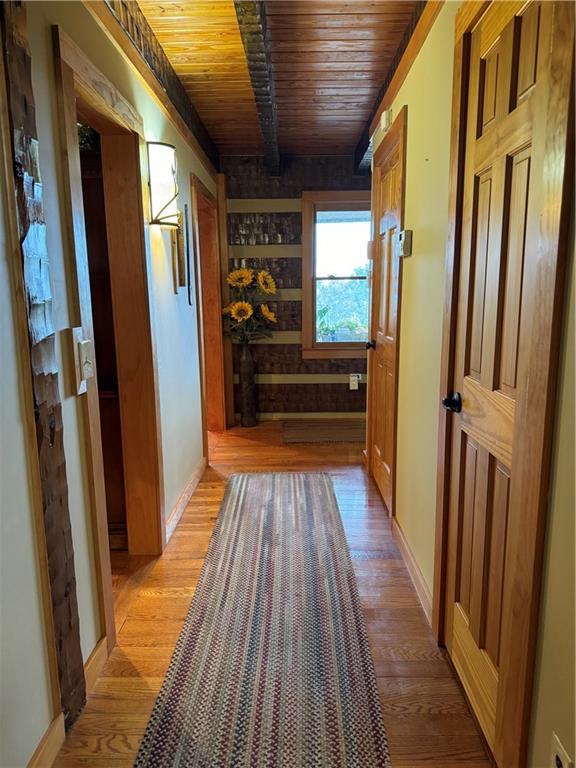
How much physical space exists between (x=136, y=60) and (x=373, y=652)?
2625 mm

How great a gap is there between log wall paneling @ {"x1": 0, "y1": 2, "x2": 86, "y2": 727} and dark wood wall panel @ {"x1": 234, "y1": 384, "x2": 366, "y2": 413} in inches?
135

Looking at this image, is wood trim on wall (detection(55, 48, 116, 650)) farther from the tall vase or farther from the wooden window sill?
the wooden window sill

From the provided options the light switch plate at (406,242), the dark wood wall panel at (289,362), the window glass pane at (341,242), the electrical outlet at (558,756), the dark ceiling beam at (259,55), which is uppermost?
the dark ceiling beam at (259,55)

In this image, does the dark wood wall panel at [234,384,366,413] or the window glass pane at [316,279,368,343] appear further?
the dark wood wall panel at [234,384,366,413]

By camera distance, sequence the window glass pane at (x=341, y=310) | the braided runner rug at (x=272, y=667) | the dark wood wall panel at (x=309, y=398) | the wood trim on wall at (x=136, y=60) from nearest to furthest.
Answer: the braided runner rug at (x=272, y=667)
the wood trim on wall at (x=136, y=60)
the window glass pane at (x=341, y=310)
the dark wood wall panel at (x=309, y=398)

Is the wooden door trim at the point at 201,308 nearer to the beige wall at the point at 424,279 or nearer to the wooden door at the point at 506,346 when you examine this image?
the beige wall at the point at 424,279

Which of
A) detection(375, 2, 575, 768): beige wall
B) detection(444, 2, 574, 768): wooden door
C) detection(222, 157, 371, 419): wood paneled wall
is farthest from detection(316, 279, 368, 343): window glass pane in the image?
detection(444, 2, 574, 768): wooden door

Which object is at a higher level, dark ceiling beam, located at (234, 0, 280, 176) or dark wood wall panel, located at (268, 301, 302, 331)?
dark ceiling beam, located at (234, 0, 280, 176)

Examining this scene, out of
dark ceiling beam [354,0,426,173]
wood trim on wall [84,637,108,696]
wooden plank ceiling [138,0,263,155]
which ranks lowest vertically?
wood trim on wall [84,637,108,696]

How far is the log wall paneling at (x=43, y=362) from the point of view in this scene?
1132 mm

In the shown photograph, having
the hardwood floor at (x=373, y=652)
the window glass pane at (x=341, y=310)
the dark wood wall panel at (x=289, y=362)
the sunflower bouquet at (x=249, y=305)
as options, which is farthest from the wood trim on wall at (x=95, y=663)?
the window glass pane at (x=341, y=310)

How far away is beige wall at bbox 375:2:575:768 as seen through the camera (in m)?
0.92

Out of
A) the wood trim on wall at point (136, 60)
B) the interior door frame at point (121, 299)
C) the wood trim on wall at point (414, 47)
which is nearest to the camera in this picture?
the interior door frame at point (121, 299)

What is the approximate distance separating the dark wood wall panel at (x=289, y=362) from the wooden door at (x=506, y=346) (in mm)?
3149
